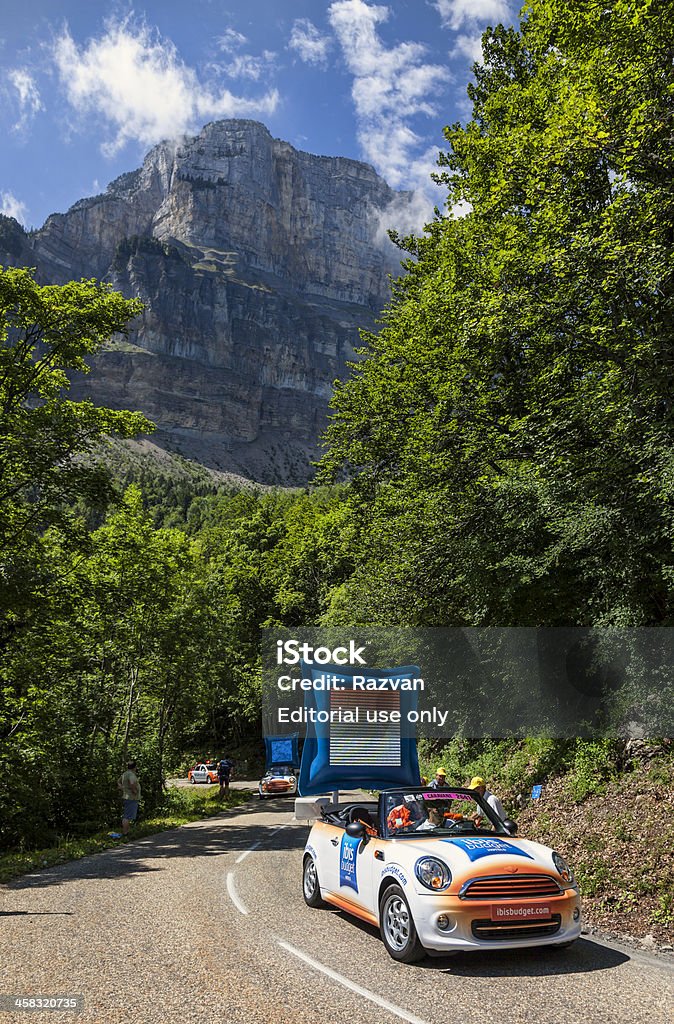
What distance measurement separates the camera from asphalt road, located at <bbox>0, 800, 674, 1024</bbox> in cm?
489

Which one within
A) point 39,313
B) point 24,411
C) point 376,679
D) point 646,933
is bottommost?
point 646,933

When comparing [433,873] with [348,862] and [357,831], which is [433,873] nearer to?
[357,831]

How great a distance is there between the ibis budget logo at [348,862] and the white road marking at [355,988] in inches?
40.2

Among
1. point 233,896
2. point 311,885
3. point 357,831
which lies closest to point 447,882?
point 357,831

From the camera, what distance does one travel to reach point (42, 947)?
666 cm

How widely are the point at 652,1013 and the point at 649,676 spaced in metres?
7.02

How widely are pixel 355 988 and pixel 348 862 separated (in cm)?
233

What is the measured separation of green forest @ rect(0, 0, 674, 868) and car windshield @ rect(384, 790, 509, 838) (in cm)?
454

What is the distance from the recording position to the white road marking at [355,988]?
482 cm

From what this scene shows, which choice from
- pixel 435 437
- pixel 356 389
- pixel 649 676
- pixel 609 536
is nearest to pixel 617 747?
pixel 649 676

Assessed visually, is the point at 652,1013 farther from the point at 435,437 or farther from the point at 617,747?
the point at 435,437

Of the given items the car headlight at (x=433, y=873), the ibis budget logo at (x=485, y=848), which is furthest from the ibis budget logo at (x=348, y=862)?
the car headlight at (x=433, y=873)

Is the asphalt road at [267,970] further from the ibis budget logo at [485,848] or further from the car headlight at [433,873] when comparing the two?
the ibis budget logo at [485,848]

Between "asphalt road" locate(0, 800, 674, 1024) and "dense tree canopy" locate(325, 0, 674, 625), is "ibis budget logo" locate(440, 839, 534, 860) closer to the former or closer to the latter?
"asphalt road" locate(0, 800, 674, 1024)
